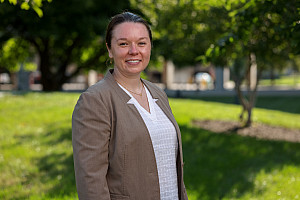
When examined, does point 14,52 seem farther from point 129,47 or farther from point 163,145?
point 163,145

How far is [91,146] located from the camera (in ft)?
6.41

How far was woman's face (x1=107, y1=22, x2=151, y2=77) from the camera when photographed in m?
2.14

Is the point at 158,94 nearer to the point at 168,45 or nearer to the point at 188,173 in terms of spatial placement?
the point at 188,173

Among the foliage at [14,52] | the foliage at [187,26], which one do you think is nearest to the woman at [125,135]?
the foliage at [187,26]

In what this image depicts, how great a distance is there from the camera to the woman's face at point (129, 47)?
214 cm

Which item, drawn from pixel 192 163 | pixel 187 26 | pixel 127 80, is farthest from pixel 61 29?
pixel 127 80

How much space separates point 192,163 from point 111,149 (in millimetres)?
5088

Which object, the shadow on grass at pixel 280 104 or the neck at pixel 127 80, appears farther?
the shadow on grass at pixel 280 104

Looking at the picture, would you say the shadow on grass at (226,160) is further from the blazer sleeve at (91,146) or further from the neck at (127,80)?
the blazer sleeve at (91,146)

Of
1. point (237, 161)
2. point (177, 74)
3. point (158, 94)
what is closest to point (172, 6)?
point (237, 161)

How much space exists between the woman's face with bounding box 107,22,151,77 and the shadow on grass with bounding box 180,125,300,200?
141 inches

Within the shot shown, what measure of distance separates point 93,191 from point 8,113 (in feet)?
32.2

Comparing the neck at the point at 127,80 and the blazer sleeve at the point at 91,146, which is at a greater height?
the neck at the point at 127,80

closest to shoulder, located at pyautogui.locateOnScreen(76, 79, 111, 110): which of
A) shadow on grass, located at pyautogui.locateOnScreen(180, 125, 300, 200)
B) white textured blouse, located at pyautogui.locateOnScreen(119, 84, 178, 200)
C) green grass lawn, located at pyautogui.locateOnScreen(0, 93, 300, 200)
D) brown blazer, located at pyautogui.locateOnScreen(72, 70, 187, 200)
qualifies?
brown blazer, located at pyautogui.locateOnScreen(72, 70, 187, 200)
